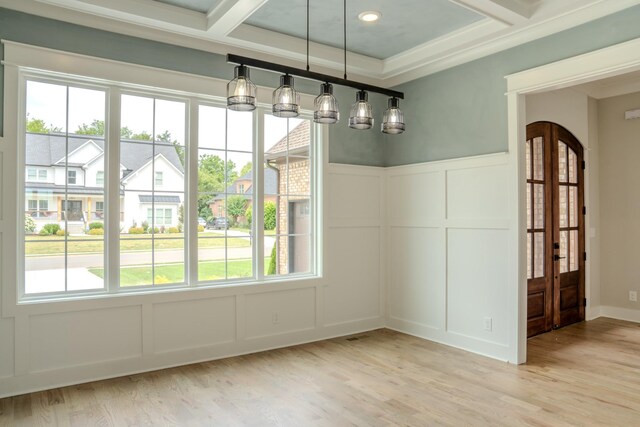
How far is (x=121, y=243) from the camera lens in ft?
12.7

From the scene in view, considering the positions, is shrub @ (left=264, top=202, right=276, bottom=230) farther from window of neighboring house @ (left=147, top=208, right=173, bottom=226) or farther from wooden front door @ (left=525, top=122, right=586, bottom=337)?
wooden front door @ (left=525, top=122, right=586, bottom=337)

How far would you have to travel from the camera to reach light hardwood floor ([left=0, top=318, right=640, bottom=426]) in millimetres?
3018

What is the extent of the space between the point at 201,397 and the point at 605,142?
19.4 feet

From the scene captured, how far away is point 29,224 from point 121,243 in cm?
69

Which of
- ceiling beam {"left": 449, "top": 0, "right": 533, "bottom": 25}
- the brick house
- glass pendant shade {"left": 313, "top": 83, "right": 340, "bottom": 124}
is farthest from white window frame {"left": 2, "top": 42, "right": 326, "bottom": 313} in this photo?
ceiling beam {"left": 449, "top": 0, "right": 533, "bottom": 25}

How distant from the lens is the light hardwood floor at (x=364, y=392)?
3018 mm

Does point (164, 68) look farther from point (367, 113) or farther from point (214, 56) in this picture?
point (367, 113)

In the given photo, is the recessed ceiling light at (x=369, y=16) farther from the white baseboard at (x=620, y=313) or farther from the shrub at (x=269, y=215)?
the white baseboard at (x=620, y=313)

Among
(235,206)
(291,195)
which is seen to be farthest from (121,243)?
(291,195)

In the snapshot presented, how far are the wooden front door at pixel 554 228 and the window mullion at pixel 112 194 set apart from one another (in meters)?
4.24

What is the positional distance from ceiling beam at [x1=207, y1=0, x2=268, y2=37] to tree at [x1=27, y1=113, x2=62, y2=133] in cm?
153

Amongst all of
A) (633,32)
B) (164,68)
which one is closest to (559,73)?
(633,32)

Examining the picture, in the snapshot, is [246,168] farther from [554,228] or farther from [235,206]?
[554,228]

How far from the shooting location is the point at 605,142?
6027 mm
